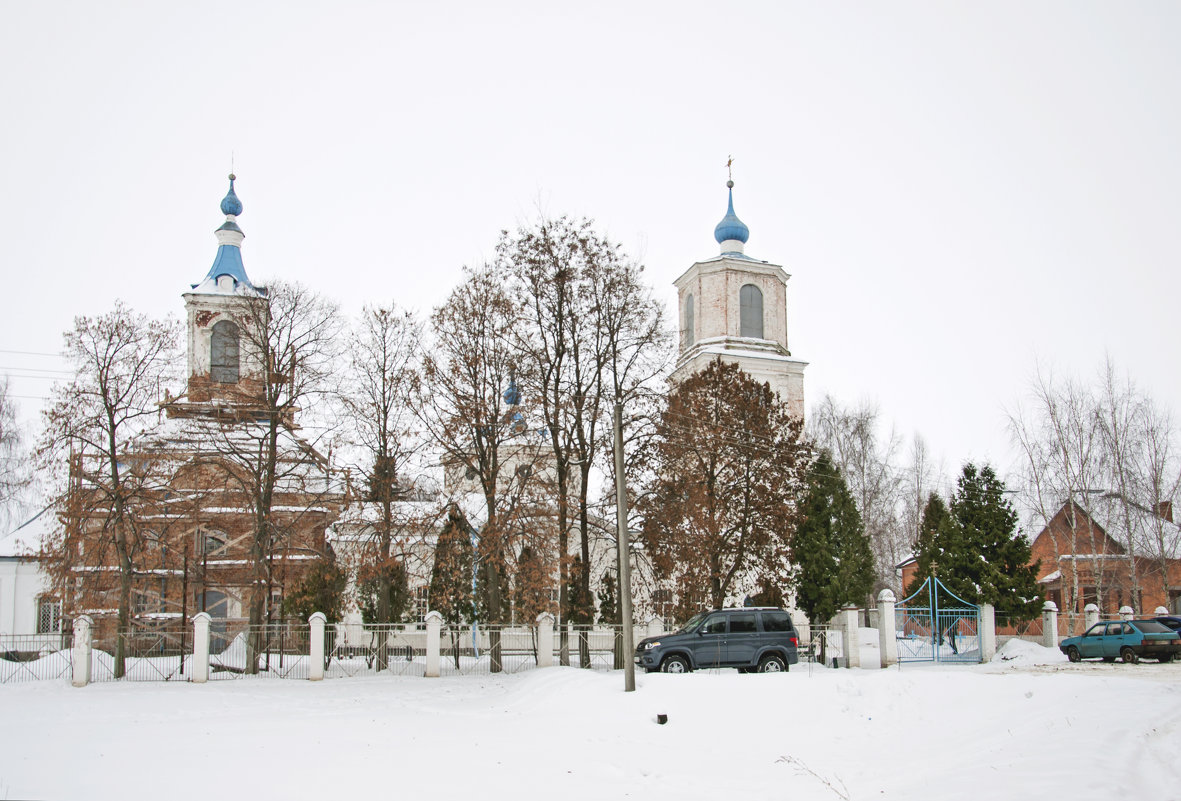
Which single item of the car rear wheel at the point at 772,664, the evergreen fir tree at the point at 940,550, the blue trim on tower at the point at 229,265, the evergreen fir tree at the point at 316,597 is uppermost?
the blue trim on tower at the point at 229,265

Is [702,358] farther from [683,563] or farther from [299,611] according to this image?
[299,611]

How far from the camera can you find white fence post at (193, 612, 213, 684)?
78.3 feet

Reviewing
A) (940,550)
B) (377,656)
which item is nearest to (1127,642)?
(940,550)

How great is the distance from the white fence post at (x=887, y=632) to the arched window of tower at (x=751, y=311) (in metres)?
18.2

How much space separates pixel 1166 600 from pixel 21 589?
4869 cm

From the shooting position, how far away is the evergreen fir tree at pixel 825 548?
Result: 30.9m

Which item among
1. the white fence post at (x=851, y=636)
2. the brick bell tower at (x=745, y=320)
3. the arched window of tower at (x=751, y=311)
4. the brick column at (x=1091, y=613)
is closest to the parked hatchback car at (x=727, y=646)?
the white fence post at (x=851, y=636)

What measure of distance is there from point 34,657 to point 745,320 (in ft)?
101

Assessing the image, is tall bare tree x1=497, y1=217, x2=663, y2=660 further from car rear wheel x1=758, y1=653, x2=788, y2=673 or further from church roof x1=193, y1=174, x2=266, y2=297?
church roof x1=193, y1=174, x2=266, y2=297

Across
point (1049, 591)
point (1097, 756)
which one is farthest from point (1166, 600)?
point (1097, 756)

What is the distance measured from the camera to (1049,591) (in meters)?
42.3

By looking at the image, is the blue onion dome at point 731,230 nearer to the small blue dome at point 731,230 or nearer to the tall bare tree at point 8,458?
the small blue dome at point 731,230

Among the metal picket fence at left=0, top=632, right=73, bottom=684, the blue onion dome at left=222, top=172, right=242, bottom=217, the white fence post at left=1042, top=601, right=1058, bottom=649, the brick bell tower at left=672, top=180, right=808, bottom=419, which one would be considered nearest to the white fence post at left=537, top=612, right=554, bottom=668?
the metal picket fence at left=0, top=632, right=73, bottom=684

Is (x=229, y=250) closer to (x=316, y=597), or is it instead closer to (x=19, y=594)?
(x=19, y=594)
